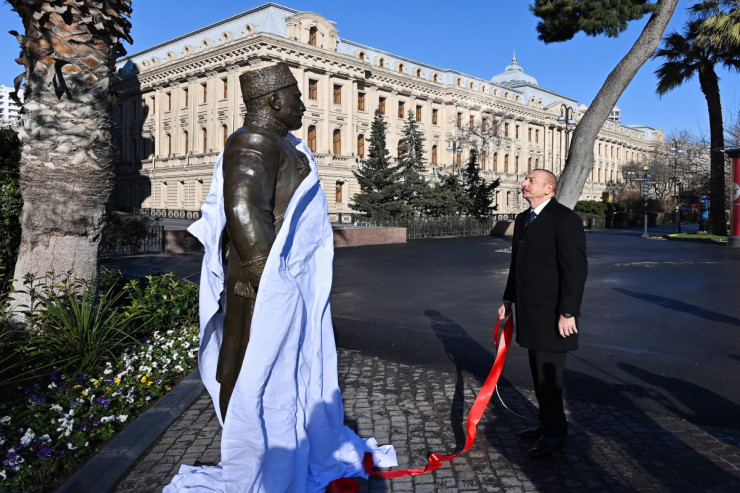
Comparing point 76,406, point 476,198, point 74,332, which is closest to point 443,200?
point 476,198

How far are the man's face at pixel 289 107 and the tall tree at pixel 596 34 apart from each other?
13913 millimetres

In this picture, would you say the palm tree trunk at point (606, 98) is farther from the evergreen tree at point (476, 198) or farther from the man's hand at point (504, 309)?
the evergreen tree at point (476, 198)

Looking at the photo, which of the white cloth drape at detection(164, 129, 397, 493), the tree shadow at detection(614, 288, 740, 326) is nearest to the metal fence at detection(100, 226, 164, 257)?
the tree shadow at detection(614, 288, 740, 326)

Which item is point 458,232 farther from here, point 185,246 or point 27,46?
point 27,46

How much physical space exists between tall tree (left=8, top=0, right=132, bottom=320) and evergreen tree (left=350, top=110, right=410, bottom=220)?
27239mm

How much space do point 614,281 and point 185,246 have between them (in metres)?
13.6

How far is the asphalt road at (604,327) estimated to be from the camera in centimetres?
511

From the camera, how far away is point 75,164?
5676 mm

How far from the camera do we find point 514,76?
81750 millimetres

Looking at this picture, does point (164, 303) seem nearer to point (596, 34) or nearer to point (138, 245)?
point (138, 245)

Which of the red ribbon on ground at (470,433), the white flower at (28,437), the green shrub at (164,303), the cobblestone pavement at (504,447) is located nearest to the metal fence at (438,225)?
the green shrub at (164,303)

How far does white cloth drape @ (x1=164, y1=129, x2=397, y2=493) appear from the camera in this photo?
106 inches

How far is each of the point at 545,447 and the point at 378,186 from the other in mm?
31560

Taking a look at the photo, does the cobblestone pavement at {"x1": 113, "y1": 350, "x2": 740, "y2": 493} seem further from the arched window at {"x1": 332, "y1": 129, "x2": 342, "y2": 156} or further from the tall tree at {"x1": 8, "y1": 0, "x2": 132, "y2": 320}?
the arched window at {"x1": 332, "y1": 129, "x2": 342, "y2": 156}
